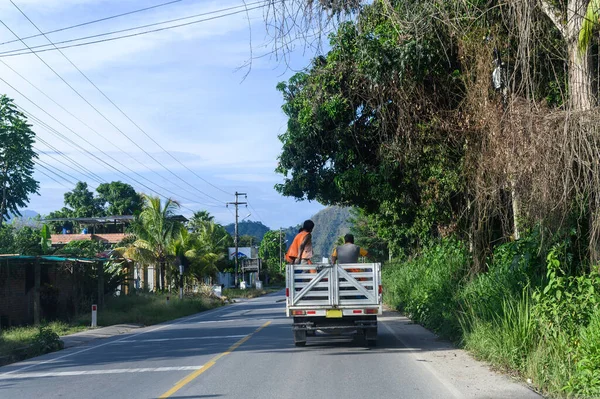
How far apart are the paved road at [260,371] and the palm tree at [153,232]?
24.1 m

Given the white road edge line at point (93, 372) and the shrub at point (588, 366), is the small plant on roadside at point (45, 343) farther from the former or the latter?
the shrub at point (588, 366)

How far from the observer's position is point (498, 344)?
436 inches

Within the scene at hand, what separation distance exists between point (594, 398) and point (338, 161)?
11.9 meters

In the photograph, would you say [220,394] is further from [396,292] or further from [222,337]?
[396,292]

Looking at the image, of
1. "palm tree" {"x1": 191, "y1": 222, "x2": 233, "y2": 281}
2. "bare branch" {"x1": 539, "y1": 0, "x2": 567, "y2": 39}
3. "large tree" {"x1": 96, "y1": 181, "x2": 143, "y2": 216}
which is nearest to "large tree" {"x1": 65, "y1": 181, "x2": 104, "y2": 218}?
"large tree" {"x1": 96, "y1": 181, "x2": 143, "y2": 216}

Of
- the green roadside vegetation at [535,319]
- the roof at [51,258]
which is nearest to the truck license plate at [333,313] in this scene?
the green roadside vegetation at [535,319]

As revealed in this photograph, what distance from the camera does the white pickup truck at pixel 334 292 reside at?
13500 millimetres

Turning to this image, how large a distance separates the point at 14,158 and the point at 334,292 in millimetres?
21001

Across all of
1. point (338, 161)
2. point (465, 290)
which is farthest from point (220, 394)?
point (338, 161)

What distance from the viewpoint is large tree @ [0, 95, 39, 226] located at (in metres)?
27.6

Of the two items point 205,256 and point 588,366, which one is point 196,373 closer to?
point 588,366

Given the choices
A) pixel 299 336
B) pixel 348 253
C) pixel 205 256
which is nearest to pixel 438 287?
pixel 348 253

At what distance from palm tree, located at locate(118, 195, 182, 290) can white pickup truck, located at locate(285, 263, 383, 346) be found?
28.6 m

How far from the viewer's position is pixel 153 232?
41250 mm
